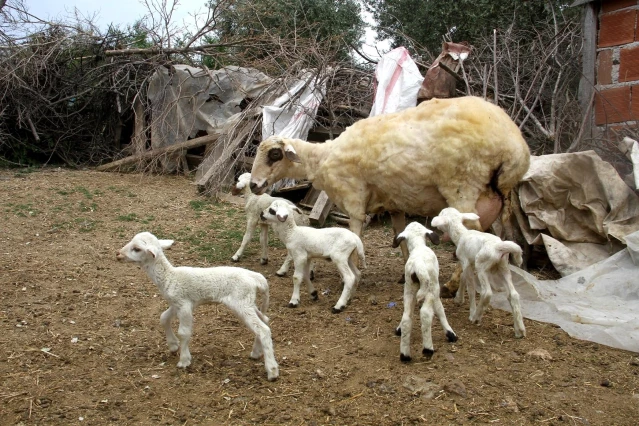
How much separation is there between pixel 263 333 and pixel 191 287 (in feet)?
2.18

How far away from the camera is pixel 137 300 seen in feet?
20.2

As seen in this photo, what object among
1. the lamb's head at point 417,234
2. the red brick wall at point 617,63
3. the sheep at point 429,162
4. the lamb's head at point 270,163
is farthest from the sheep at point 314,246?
the red brick wall at point 617,63

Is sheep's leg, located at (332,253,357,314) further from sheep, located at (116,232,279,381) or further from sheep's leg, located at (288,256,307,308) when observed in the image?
sheep, located at (116,232,279,381)

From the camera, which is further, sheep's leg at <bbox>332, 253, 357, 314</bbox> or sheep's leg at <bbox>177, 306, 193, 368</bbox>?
sheep's leg at <bbox>332, 253, 357, 314</bbox>

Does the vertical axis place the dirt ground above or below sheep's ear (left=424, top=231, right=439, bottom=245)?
below

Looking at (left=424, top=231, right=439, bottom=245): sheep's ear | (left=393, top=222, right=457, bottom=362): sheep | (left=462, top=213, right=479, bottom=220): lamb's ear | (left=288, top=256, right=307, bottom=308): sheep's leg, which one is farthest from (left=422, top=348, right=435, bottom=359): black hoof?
(left=288, top=256, right=307, bottom=308): sheep's leg

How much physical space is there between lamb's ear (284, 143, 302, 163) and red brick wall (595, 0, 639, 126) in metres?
4.36

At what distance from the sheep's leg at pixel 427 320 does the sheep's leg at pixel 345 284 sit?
1357mm

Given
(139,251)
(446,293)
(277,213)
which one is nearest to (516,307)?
(446,293)

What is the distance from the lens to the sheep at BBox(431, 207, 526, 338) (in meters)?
5.13

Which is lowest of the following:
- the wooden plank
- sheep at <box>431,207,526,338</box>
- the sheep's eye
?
the wooden plank

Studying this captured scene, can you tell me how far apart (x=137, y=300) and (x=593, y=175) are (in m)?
5.36

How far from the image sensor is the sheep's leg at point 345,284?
600cm

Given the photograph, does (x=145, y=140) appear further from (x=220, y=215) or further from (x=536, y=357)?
(x=536, y=357)
